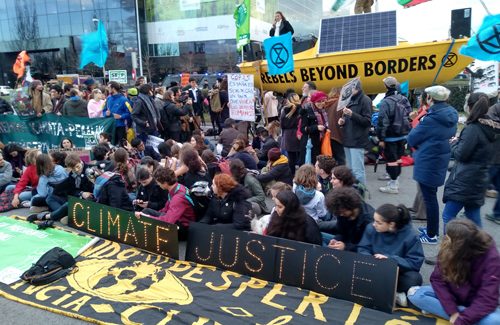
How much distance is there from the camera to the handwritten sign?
9211 mm

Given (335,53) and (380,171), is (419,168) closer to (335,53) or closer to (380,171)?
(380,171)

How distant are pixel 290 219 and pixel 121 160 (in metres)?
3.39

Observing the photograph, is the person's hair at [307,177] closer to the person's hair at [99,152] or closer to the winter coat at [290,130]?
the winter coat at [290,130]

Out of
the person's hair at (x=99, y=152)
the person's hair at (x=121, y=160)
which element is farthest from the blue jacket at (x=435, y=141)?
the person's hair at (x=99, y=152)

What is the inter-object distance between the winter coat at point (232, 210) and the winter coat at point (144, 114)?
442 cm

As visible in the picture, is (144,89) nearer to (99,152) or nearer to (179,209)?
(99,152)

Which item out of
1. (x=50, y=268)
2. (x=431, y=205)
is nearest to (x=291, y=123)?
(x=431, y=205)

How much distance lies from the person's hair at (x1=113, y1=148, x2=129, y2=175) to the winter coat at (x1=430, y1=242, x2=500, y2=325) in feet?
16.0

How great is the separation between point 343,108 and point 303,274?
10.5 feet

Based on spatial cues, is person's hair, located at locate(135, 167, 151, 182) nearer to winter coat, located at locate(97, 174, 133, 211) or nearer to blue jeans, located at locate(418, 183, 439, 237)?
winter coat, located at locate(97, 174, 133, 211)

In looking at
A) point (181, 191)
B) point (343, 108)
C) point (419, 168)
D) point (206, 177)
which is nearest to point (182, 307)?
point (181, 191)

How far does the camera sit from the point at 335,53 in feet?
35.1

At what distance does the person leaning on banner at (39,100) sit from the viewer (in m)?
11.0

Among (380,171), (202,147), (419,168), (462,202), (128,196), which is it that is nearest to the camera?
(462,202)
